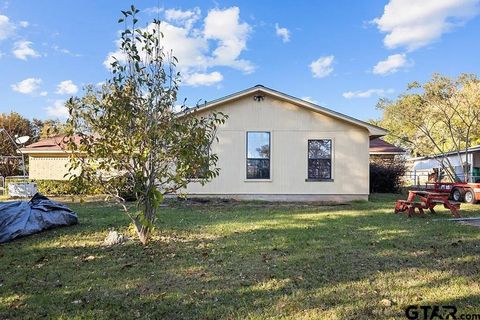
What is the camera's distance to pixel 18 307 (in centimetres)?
360

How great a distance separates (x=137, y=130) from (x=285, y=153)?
9.22m

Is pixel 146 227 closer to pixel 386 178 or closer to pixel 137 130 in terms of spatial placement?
pixel 137 130

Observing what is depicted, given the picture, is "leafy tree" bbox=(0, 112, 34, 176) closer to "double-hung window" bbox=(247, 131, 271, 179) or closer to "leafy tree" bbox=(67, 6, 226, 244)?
"double-hung window" bbox=(247, 131, 271, 179)

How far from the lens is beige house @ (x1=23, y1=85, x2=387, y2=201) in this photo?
47.6 ft

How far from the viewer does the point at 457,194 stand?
15.2 metres

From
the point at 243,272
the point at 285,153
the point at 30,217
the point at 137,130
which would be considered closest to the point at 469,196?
the point at 285,153

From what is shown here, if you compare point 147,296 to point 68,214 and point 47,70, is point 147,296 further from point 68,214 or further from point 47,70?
point 47,70

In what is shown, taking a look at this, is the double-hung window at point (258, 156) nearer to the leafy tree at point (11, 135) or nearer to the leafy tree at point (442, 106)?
the leafy tree at point (442, 106)

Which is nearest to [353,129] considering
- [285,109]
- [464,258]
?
[285,109]

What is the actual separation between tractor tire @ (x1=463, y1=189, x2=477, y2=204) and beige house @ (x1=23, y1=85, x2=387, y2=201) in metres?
3.89

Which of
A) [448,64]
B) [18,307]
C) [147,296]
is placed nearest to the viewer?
[18,307]

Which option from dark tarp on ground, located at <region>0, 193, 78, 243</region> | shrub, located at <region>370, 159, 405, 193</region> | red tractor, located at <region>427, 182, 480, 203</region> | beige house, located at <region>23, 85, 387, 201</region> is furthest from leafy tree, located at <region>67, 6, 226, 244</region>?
shrub, located at <region>370, 159, 405, 193</region>

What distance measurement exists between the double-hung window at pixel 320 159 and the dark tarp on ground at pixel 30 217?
9.06 metres

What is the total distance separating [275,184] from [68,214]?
8.10 m
